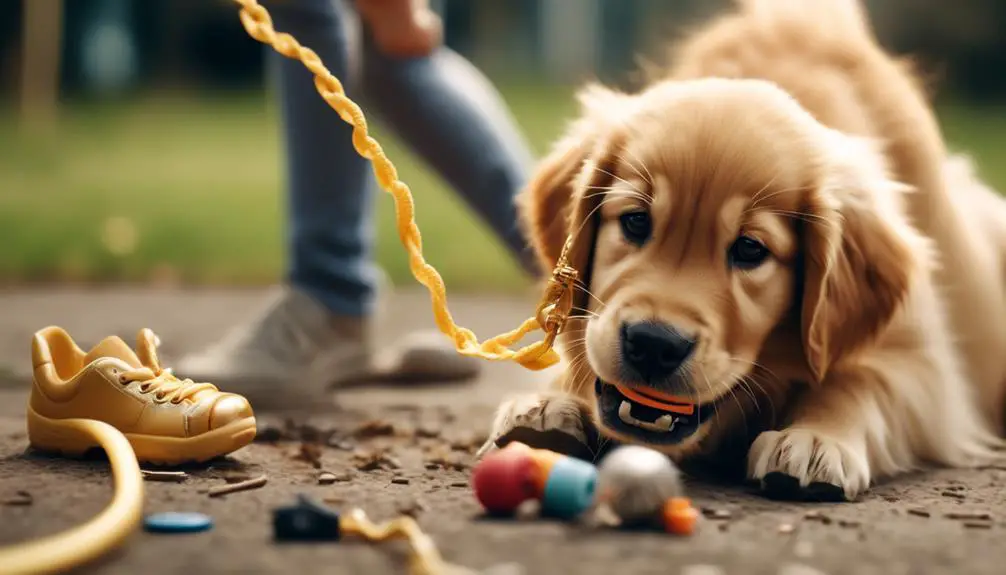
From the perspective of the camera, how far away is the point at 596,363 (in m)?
2.49

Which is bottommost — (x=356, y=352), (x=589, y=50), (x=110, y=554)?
(x=110, y=554)

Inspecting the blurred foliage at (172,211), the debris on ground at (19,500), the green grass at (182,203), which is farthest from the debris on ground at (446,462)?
the green grass at (182,203)

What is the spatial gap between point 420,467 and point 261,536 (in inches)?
27.7

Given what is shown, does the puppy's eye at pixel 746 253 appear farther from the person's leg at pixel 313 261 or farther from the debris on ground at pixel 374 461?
the person's leg at pixel 313 261

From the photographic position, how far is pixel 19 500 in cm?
220

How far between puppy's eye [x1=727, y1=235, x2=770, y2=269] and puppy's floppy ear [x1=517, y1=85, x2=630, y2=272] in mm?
418

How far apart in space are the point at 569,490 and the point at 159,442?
89cm

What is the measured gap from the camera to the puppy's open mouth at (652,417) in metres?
2.49

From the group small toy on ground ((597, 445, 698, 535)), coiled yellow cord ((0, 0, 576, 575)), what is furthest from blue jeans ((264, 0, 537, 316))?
small toy on ground ((597, 445, 698, 535))

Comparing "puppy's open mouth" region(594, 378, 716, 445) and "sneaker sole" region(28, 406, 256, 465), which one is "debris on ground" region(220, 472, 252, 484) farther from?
"puppy's open mouth" region(594, 378, 716, 445)

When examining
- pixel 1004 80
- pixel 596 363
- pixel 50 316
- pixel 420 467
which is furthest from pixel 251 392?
pixel 1004 80

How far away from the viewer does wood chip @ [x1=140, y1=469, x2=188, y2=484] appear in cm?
242

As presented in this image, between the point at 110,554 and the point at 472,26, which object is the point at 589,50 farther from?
the point at 110,554

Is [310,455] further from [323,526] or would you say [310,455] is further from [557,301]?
[323,526]
